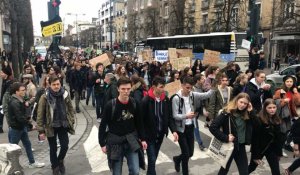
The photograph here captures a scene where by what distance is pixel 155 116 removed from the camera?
198 inches

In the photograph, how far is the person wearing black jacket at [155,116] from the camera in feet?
16.3

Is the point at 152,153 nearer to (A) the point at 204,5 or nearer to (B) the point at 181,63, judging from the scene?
(B) the point at 181,63

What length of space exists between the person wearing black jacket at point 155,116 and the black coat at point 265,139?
3.75 feet

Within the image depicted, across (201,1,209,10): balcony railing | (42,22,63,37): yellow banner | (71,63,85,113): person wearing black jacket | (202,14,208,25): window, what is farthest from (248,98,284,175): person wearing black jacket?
(202,14,208,25): window

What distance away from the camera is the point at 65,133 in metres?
5.55

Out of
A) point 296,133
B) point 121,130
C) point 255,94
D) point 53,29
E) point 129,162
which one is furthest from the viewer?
point 53,29

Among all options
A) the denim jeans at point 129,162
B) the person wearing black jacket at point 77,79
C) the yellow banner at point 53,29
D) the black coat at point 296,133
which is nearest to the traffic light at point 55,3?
the yellow banner at point 53,29

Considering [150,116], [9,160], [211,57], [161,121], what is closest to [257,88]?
[161,121]

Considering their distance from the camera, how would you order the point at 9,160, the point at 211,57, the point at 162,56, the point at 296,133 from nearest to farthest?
the point at 9,160, the point at 296,133, the point at 211,57, the point at 162,56

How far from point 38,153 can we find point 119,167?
3211 millimetres

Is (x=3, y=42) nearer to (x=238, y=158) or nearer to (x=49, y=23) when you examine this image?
(x=49, y=23)

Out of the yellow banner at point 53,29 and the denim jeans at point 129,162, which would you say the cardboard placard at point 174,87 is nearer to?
the denim jeans at point 129,162

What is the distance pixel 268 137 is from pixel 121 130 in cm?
212

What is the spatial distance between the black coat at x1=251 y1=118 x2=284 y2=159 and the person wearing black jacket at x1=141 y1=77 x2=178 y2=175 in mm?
1143
